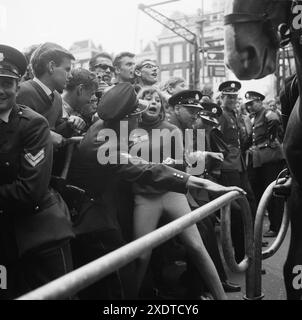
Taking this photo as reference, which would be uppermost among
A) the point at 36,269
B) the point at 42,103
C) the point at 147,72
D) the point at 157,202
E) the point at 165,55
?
the point at 165,55

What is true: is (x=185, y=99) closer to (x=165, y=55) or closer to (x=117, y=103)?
(x=117, y=103)

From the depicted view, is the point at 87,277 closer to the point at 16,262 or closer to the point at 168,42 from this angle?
the point at 16,262

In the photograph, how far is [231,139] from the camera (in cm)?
572

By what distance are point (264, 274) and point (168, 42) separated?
5218 centimetres

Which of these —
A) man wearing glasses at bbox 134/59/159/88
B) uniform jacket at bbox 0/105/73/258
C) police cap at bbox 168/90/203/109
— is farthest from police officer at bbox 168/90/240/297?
uniform jacket at bbox 0/105/73/258

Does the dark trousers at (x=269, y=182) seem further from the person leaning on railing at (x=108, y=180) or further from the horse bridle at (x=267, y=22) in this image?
the horse bridle at (x=267, y=22)

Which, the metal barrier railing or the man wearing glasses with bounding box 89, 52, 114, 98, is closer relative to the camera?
the metal barrier railing

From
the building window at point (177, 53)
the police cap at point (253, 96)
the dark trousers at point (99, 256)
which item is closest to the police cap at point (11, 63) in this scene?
the dark trousers at point (99, 256)

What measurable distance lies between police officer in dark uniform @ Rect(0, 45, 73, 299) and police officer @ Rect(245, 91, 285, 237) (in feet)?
16.2

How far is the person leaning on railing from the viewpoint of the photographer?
9.25 feet

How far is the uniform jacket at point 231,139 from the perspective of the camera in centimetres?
549

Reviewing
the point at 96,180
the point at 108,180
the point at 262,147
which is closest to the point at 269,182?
the point at 262,147

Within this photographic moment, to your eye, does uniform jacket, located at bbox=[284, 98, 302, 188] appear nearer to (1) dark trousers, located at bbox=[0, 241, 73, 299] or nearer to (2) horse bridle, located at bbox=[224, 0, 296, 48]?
(2) horse bridle, located at bbox=[224, 0, 296, 48]

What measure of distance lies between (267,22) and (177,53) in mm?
52407
